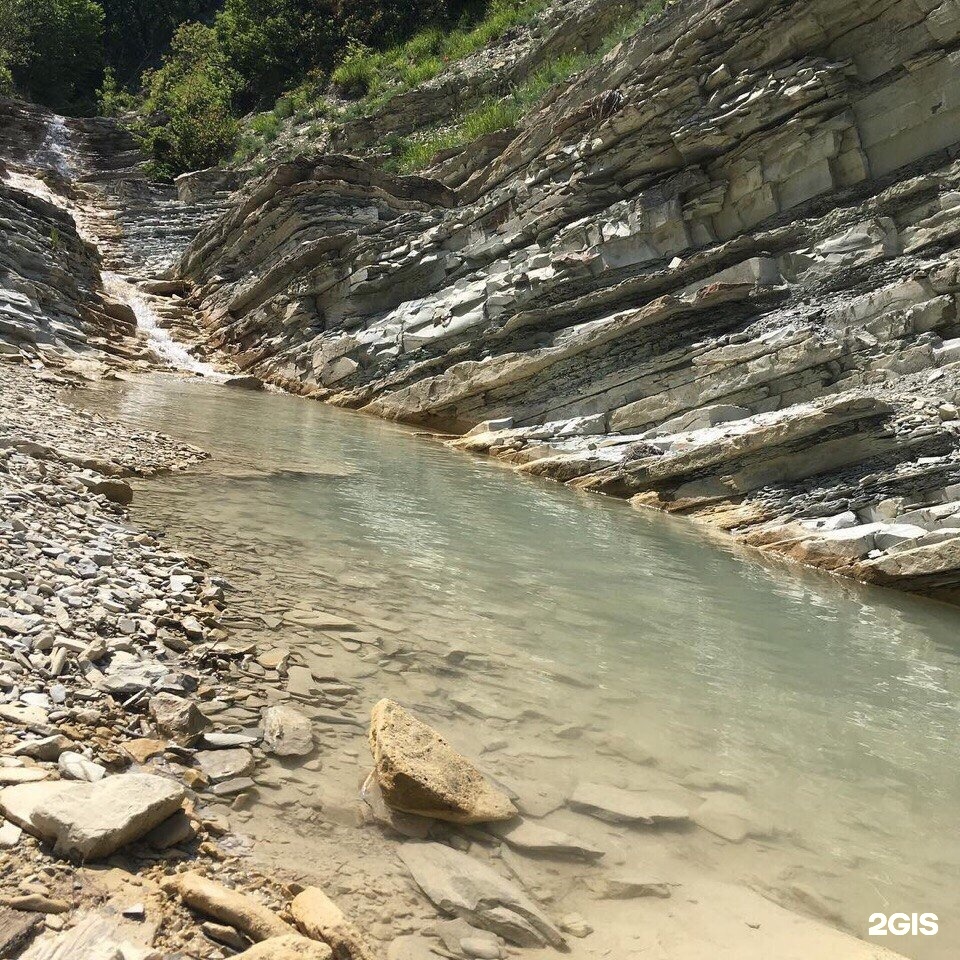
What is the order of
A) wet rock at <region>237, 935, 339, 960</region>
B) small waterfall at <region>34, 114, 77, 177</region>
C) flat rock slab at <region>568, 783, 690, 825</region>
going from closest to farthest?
wet rock at <region>237, 935, 339, 960</region> → flat rock slab at <region>568, 783, 690, 825</region> → small waterfall at <region>34, 114, 77, 177</region>

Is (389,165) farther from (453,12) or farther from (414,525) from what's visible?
(414,525)

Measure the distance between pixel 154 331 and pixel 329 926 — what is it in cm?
2510

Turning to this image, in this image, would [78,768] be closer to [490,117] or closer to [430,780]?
[430,780]

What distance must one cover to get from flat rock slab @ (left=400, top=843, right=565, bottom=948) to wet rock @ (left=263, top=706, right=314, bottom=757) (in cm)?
78

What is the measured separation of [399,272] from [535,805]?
64.4 feet

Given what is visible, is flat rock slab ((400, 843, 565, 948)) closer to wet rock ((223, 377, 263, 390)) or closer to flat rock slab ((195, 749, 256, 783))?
flat rock slab ((195, 749, 256, 783))

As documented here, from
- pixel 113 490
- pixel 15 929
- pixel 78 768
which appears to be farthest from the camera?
pixel 113 490

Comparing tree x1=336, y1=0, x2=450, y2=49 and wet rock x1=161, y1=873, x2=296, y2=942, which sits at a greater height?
tree x1=336, y1=0, x2=450, y2=49

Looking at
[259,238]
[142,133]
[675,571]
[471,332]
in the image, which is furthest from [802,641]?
[142,133]

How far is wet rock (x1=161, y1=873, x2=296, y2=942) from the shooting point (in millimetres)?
2281

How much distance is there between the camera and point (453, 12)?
40.9 m

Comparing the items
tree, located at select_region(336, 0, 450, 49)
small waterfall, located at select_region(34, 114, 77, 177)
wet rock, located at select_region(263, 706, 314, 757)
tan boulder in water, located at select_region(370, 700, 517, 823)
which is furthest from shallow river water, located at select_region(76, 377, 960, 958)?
tree, located at select_region(336, 0, 450, 49)

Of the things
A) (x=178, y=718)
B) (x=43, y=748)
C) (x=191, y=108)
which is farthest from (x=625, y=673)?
(x=191, y=108)

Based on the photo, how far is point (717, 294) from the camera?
14953 millimetres
